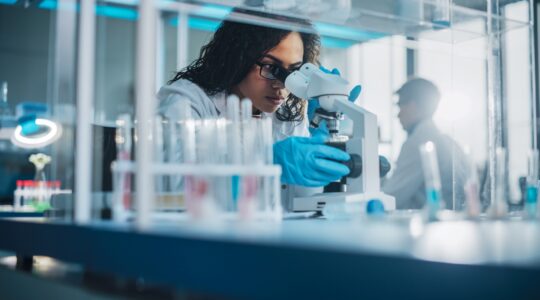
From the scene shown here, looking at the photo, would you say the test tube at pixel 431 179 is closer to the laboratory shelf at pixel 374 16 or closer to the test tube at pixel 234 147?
the test tube at pixel 234 147

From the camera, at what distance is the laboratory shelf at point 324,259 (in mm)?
723

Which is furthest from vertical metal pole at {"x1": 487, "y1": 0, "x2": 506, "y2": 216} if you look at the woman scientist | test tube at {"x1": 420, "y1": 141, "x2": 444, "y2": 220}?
test tube at {"x1": 420, "y1": 141, "x2": 444, "y2": 220}

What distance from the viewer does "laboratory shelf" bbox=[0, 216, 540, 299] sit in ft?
2.37

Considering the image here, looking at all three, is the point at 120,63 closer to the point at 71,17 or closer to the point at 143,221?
the point at 71,17

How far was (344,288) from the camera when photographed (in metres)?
0.81

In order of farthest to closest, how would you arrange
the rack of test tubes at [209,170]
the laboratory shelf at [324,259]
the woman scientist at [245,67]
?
the woman scientist at [245,67], the rack of test tubes at [209,170], the laboratory shelf at [324,259]

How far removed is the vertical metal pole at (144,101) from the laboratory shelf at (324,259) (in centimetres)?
6

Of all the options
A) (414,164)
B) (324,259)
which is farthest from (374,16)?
(414,164)

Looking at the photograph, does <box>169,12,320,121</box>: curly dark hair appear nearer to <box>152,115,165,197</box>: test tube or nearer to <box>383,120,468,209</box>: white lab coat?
<box>152,115,165,197</box>: test tube

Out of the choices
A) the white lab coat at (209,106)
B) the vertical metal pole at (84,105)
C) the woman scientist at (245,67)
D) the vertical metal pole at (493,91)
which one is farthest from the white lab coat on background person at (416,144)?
the vertical metal pole at (84,105)

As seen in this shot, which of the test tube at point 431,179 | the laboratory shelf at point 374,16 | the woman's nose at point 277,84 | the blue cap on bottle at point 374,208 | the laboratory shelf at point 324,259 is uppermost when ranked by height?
the laboratory shelf at point 374,16

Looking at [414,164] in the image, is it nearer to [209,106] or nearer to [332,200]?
[209,106]

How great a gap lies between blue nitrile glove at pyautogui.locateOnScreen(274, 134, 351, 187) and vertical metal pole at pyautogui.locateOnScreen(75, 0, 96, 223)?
769 millimetres

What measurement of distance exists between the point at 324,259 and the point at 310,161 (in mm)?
1165
